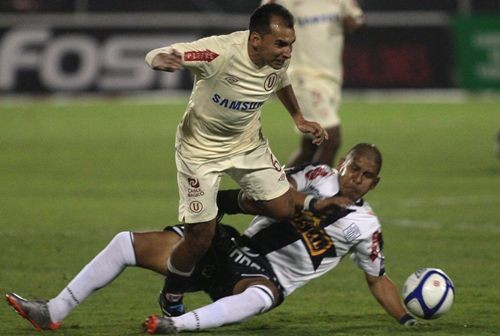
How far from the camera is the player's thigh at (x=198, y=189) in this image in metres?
7.31

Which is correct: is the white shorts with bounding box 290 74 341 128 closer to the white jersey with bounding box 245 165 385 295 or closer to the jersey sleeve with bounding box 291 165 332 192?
the jersey sleeve with bounding box 291 165 332 192

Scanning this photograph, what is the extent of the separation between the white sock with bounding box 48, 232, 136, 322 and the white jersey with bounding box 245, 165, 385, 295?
0.76 meters

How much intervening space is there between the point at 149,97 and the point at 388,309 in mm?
18803

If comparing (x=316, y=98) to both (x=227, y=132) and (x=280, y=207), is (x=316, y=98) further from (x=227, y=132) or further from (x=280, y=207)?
(x=280, y=207)

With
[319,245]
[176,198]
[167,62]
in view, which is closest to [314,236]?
[319,245]

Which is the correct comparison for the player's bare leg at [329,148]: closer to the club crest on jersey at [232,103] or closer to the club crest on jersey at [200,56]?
the club crest on jersey at [232,103]

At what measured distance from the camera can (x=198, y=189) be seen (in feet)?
24.2

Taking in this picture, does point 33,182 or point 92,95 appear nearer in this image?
point 33,182

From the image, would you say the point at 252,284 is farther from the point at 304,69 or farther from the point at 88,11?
the point at 88,11

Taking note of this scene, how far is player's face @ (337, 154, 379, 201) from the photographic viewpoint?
7.36 meters

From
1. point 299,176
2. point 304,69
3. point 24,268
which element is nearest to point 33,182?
point 304,69

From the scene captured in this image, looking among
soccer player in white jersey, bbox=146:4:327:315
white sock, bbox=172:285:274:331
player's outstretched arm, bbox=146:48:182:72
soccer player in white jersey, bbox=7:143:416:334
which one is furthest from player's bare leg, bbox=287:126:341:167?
player's outstretched arm, bbox=146:48:182:72

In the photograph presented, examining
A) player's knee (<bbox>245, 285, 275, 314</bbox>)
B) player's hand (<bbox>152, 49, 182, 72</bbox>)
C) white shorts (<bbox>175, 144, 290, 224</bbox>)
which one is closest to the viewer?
player's hand (<bbox>152, 49, 182, 72</bbox>)

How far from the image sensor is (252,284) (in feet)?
23.6
